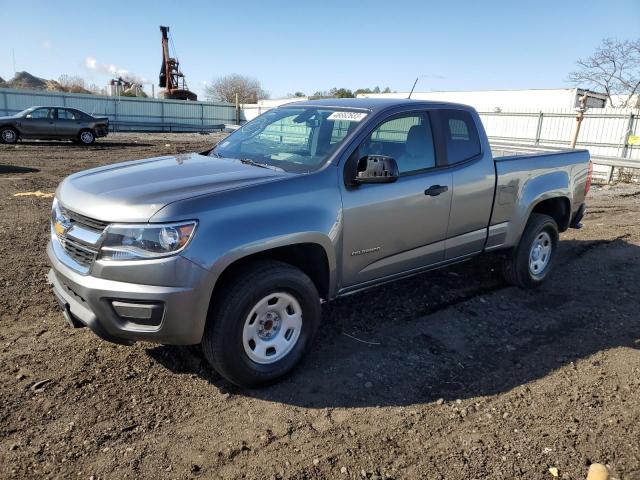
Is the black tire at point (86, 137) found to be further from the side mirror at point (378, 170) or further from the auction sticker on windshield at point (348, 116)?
the side mirror at point (378, 170)

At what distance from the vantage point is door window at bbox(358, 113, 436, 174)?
403 centimetres

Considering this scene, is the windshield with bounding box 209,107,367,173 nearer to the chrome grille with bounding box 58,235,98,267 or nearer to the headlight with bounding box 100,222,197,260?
the headlight with bounding box 100,222,197,260

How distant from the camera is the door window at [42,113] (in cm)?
2045

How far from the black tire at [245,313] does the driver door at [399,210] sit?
1.61ft

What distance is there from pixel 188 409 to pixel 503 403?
208cm

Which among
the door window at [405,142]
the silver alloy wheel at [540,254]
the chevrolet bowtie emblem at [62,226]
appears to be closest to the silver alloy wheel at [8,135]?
the chevrolet bowtie emblem at [62,226]

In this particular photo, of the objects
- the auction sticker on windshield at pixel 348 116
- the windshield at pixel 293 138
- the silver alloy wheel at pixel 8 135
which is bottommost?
the silver alloy wheel at pixel 8 135

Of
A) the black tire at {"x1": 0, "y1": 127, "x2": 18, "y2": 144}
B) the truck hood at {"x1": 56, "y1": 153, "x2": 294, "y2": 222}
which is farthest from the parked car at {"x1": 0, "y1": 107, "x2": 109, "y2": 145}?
the truck hood at {"x1": 56, "y1": 153, "x2": 294, "y2": 222}

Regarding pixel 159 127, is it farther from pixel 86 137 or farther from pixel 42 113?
pixel 42 113

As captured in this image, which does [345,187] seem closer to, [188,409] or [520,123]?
[188,409]

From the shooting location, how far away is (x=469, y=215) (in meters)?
4.63

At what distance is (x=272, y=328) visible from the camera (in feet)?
11.4

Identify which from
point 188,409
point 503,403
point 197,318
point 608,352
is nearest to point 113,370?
point 188,409

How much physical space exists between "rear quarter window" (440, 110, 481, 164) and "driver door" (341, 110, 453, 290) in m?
0.21
